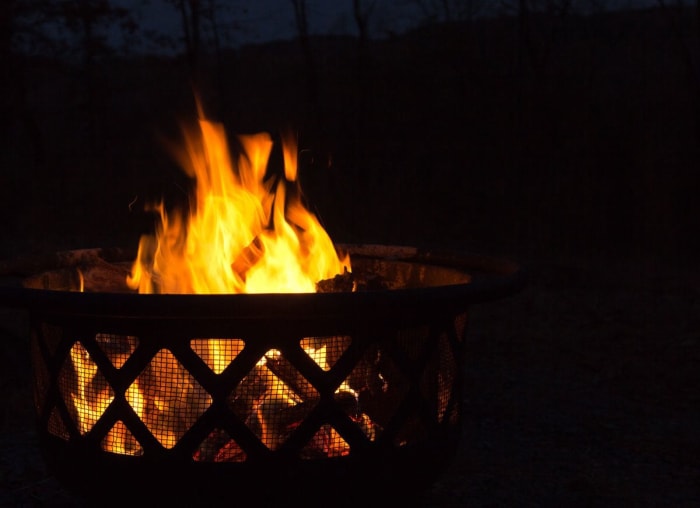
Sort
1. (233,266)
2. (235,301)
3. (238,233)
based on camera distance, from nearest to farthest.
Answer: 1. (235,301)
2. (233,266)
3. (238,233)

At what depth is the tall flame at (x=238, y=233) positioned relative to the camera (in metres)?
2.53

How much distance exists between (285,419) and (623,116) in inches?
382

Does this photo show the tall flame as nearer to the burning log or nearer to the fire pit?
the burning log

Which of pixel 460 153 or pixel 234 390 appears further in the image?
pixel 460 153

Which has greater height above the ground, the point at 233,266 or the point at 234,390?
the point at 233,266

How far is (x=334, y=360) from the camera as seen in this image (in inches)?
79.0

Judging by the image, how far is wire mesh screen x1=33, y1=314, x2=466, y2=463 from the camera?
1.91 metres

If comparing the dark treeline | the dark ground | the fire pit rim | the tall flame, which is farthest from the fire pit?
the dark treeline

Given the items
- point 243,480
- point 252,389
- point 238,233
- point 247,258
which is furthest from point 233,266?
point 243,480

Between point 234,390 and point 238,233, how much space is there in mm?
796

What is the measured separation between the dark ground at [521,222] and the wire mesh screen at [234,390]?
749mm

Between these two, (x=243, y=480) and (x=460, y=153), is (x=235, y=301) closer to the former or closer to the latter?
(x=243, y=480)

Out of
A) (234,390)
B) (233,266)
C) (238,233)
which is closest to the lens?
(234,390)

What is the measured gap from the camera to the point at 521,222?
1074 centimetres
